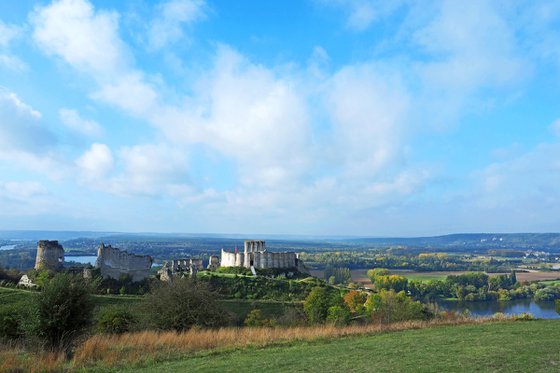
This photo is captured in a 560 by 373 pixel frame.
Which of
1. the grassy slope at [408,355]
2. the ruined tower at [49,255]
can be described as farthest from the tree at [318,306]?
the grassy slope at [408,355]

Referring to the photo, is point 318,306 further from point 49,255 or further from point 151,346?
point 151,346

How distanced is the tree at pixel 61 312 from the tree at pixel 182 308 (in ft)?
11.8

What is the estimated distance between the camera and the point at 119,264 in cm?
5550

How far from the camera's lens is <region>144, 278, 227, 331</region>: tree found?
16.5 meters

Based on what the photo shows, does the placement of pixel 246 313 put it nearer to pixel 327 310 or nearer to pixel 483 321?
pixel 327 310

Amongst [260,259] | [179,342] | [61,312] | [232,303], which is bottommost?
[232,303]

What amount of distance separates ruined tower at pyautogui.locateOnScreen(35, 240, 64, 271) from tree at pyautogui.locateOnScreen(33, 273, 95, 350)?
1533 inches

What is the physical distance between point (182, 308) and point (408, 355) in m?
10.1

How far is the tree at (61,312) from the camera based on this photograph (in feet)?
40.6

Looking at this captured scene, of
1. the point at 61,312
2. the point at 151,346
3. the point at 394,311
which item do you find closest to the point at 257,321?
the point at 394,311

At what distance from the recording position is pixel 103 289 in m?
44.6

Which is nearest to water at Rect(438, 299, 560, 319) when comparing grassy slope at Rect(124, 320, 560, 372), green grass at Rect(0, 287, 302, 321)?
green grass at Rect(0, 287, 302, 321)

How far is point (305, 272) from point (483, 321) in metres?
64.4

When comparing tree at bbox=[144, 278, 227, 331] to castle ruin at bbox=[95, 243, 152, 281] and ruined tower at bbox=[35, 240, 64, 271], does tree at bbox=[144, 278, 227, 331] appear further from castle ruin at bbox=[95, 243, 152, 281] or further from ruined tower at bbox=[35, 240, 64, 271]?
ruined tower at bbox=[35, 240, 64, 271]
